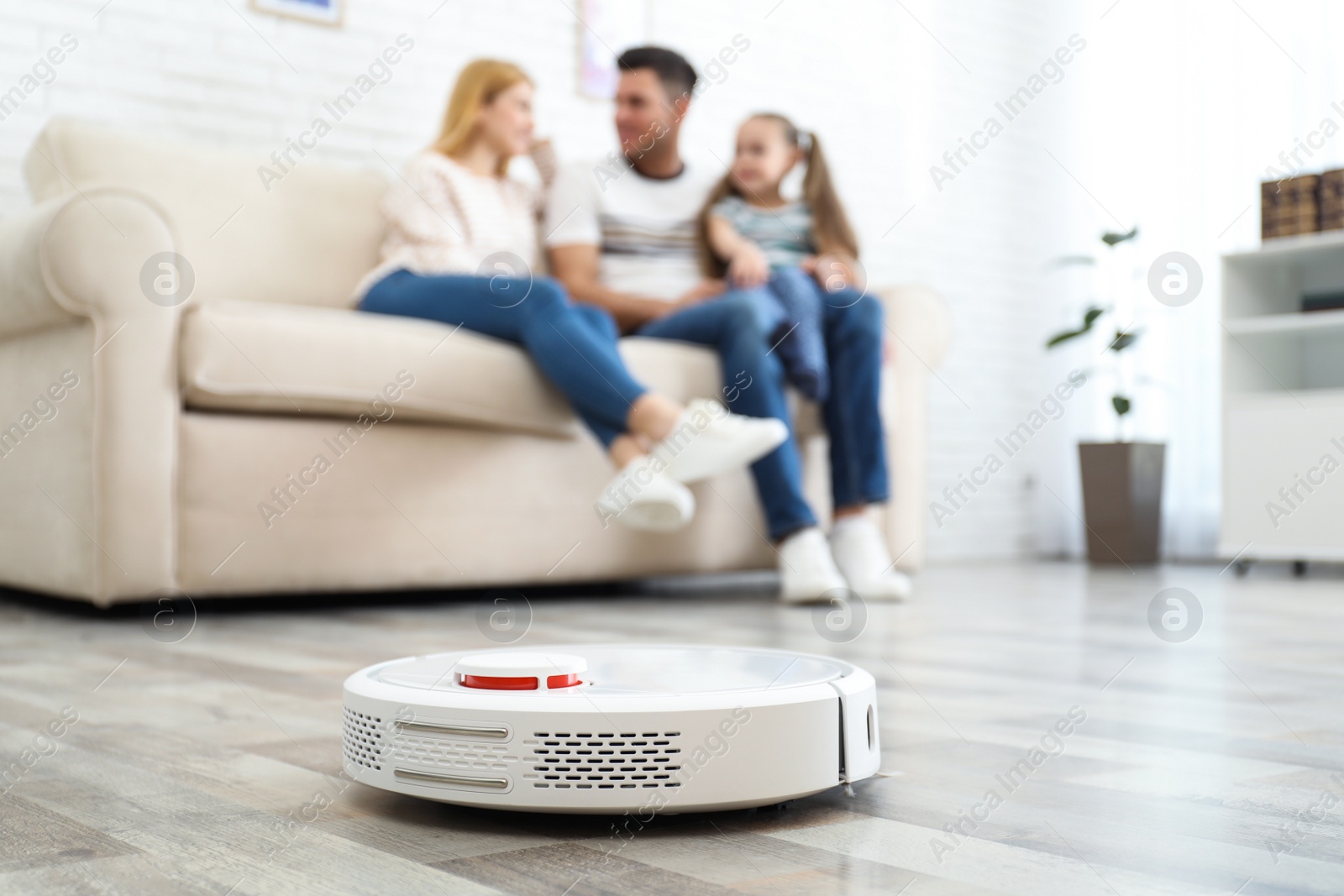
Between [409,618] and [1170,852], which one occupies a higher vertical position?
[1170,852]

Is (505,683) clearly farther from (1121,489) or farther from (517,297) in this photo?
(1121,489)

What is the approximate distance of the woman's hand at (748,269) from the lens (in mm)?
2514

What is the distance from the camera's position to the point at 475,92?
2559 mm

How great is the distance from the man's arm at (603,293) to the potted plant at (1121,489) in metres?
1.61

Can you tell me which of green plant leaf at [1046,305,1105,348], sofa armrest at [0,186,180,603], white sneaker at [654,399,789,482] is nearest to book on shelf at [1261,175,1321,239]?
green plant leaf at [1046,305,1105,348]

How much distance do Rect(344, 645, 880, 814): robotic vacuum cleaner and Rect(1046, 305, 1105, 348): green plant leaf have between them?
3313 mm

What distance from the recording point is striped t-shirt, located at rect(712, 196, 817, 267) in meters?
2.69

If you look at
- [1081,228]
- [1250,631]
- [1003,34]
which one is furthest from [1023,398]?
[1250,631]

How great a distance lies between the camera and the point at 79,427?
188 cm

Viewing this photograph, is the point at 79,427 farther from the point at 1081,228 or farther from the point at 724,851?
the point at 1081,228

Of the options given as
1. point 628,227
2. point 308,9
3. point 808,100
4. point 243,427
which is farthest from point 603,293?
point 808,100

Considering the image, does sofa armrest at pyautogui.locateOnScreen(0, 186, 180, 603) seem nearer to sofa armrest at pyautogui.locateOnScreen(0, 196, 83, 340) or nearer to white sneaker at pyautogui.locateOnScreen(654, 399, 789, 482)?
sofa armrest at pyautogui.locateOnScreen(0, 196, 83, 340)

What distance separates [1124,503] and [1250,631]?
193cm

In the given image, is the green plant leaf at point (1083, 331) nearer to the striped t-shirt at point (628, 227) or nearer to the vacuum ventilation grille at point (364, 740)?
the striped t-shirt at point (628, 227)
